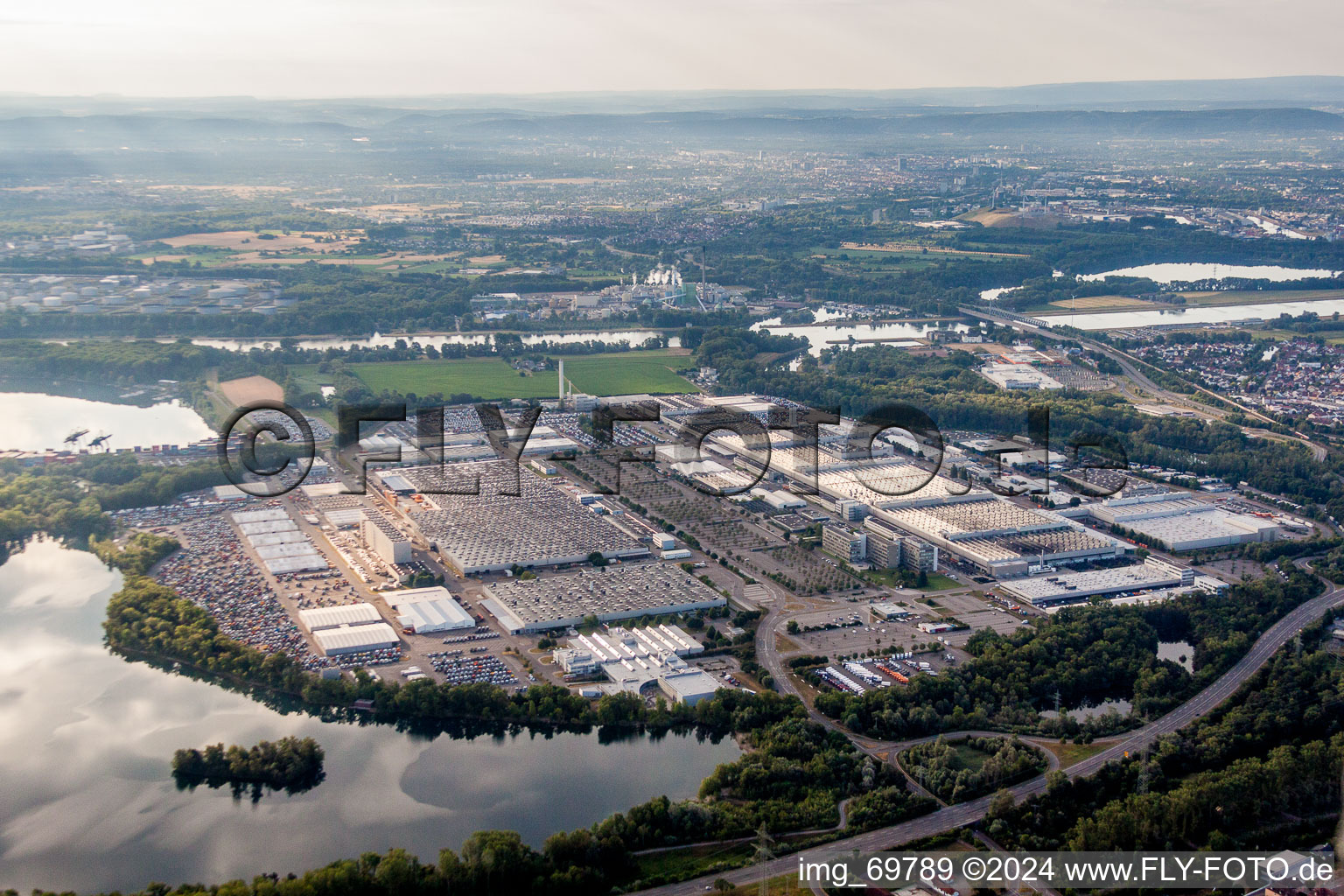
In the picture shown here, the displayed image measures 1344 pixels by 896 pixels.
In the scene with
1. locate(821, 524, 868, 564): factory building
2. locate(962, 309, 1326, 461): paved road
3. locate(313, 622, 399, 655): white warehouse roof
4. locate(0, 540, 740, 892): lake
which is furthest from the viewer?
locate(962, 309, 1326, 461): paved road

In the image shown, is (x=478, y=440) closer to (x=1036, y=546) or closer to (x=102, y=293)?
(x=1036, y=546)

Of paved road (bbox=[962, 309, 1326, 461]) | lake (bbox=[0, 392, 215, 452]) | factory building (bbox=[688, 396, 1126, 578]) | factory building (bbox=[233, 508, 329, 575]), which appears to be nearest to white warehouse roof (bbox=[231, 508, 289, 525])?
factory building (bbox=[233, 508, 329, 575])

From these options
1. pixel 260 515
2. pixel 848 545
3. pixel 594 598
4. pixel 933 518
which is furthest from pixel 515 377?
pixel 594 598

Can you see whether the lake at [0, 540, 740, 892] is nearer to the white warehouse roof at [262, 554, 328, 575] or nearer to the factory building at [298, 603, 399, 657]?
the factory building at [298, 603, 399, 657]

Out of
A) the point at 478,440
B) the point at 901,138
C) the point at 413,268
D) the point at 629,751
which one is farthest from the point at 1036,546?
the point at 901,138

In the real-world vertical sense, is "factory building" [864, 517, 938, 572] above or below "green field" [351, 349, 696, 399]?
below

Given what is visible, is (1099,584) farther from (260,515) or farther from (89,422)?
(89,422)

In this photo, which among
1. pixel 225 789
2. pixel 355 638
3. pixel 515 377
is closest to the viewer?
pixel 225 789
